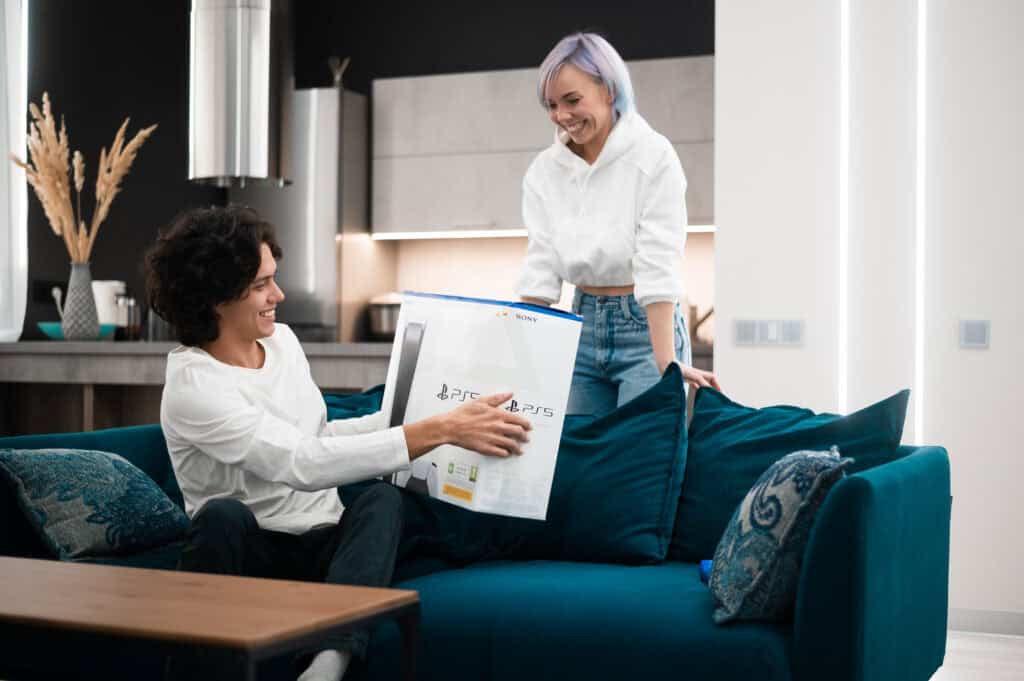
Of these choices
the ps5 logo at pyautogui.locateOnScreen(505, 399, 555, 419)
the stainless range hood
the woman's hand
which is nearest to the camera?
the ps5 logo at pyautogui.locateOnScreen(505, 399, 555, 419)

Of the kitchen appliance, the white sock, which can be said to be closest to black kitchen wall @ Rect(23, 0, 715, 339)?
the kitchen appliance

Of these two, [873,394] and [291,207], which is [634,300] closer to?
[873,394]

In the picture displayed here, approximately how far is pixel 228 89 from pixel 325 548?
134 inches

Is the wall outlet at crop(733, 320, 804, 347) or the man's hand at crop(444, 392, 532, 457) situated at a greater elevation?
the wall outlet at crop(733, 320, 804, 347)

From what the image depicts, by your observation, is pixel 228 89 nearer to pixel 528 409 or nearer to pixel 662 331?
pixel 662 331

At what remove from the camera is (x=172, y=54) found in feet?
24.0

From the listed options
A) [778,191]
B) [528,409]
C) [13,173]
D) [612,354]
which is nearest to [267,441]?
[528,409]

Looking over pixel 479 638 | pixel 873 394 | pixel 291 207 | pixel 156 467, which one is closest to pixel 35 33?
pixel 291 207

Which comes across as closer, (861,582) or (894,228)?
(861,582)

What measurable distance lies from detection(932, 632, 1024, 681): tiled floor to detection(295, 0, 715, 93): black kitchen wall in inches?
142

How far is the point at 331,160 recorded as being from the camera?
272 inches

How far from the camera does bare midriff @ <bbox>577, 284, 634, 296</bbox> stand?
2962 mm

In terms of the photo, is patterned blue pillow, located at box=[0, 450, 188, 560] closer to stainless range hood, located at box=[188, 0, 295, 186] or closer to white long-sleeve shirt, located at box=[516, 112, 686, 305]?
white long-sleeve shirt, located at box=[516, 112, 686, 305]

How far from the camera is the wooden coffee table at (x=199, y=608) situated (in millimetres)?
1502
